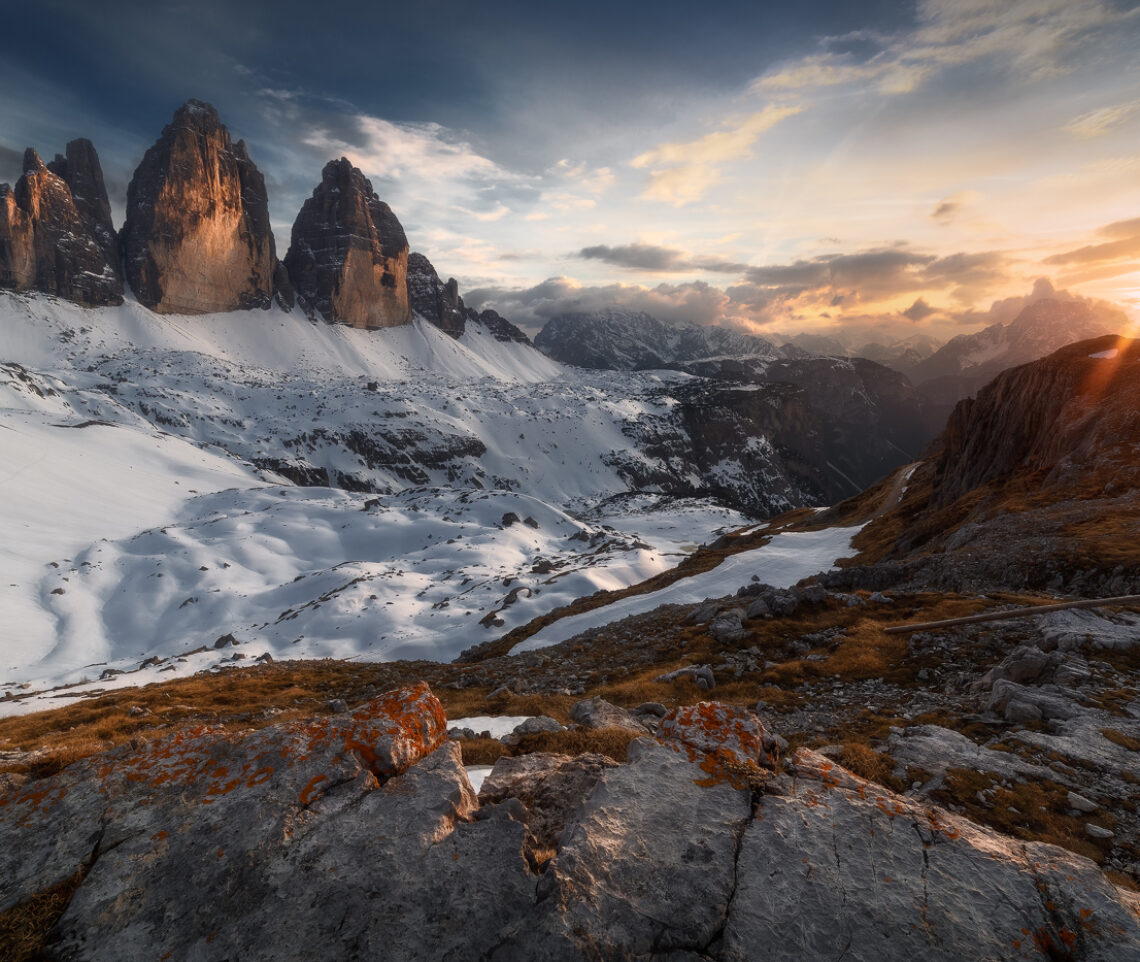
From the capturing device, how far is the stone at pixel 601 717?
1089 centimetres

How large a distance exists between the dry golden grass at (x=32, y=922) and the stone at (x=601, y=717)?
302 inches

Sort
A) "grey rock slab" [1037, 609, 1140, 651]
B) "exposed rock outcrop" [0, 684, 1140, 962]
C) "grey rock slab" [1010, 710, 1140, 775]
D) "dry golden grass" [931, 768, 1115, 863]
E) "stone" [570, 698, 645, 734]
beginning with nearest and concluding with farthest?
"exposed rock outcrop" [0, 684, 1140, 962] → "dry golden grass" [931, 768, 1115, 863] → "grey rock slab" [1010, 710, 1140, 775] → "stone" [570, 698, 645, 734] → "grey rock slab" [1037, 609, 1140, 651]

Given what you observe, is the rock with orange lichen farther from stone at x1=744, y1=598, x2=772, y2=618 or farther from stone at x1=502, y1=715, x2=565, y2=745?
stone at x1=744, y1=598, x2=772, y2=618

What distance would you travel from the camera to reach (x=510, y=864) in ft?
18.7

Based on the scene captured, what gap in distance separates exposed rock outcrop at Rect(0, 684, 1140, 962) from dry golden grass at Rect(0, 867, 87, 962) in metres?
0.12

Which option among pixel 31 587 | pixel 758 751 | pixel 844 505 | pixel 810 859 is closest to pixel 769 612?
pixel 758 751

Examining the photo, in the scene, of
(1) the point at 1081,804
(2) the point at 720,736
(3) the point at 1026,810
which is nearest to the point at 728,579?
(1) the point at 1081,804

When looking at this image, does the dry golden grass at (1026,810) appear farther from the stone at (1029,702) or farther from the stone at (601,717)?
the stone at (601,717)

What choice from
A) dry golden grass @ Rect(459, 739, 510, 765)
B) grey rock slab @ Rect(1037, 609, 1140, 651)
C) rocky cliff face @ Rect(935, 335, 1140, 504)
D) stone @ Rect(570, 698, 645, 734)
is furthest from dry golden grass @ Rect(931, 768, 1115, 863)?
rocky cliff face @ Rect(935, 335, 1140, 504)

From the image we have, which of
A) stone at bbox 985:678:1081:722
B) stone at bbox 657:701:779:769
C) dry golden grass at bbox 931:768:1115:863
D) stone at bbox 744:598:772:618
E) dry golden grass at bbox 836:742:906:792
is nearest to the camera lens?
stone at bbox 657:701:779:769

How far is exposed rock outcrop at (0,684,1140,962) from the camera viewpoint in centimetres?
493

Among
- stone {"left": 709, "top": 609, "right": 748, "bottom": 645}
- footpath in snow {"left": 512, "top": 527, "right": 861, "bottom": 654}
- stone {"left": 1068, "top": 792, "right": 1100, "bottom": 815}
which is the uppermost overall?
stone {"left": 1068, "top": 792, "right": 1100, "bottom": 815}

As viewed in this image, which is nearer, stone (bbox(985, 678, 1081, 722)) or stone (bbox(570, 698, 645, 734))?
stone (bbox(570, 698, 645, 734))

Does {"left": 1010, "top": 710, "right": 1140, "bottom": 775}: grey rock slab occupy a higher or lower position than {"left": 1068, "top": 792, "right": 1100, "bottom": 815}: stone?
→ lower
